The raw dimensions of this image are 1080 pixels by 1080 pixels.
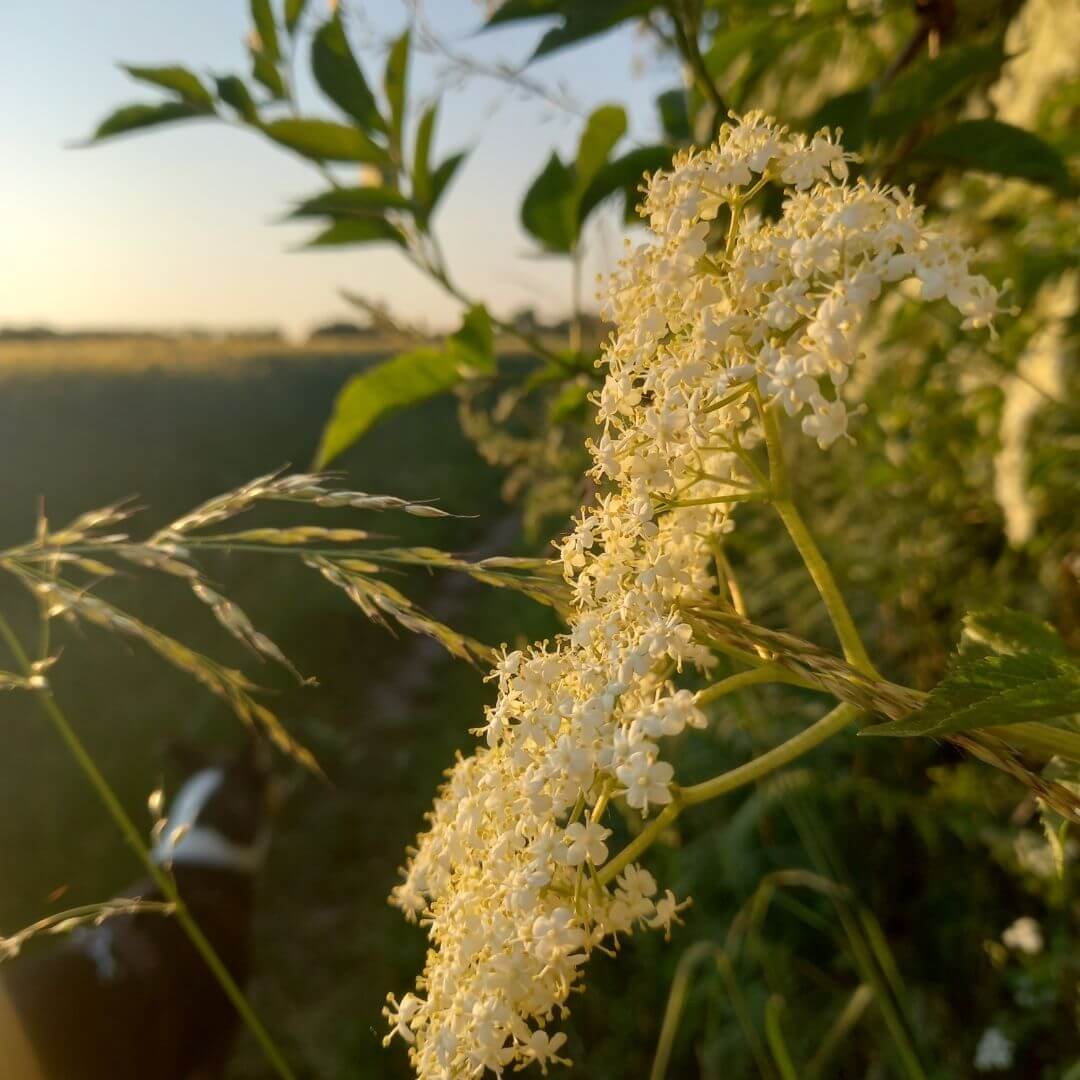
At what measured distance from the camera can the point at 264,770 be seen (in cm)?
408

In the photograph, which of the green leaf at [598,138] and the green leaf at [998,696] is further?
the green leaf at [598,138]

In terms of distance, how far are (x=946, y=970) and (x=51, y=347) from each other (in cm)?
1387

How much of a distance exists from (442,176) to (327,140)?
0.38 ft

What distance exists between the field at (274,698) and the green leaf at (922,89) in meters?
0.61

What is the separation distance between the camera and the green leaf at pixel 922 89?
78 cm

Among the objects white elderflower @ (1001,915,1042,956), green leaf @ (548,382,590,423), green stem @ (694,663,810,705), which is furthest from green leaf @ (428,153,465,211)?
white elderflower @ (1001,915,1042,956)

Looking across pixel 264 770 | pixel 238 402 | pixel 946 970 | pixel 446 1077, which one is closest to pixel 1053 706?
A: pixel 446 1077

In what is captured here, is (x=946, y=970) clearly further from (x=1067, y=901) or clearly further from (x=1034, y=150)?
(x=1034, y=150)

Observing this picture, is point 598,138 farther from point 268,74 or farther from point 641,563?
point 641,563

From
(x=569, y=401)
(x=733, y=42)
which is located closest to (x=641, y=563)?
(x=569, y=401)

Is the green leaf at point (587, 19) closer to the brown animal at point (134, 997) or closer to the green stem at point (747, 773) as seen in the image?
the green stem at point (747, 773)

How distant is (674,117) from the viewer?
39.6 inches

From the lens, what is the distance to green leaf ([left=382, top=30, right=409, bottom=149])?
924 millimetres

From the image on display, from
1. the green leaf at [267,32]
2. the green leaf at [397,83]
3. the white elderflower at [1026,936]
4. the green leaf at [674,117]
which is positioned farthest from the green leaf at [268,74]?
the white elderflower at [1026,936]
